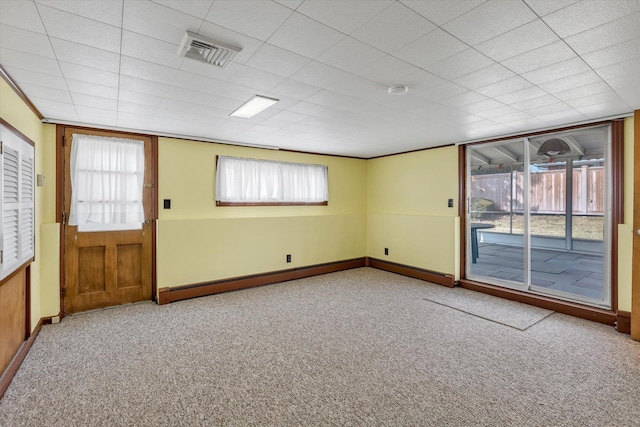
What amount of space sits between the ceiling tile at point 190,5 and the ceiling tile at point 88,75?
1091 millimetres

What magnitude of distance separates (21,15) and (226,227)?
11.0 ft

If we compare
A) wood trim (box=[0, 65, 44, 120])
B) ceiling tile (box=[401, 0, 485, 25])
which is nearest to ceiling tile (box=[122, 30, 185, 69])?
wood trim (box=[0, 65, 44, 120])

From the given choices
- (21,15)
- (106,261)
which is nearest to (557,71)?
(21,15)

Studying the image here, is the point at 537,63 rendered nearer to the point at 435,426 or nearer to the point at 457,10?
the point at 457,10

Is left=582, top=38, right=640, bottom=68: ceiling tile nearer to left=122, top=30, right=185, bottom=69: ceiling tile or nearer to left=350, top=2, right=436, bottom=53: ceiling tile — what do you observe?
left=350, top=2, right=436, bottom=53: ceiling tile

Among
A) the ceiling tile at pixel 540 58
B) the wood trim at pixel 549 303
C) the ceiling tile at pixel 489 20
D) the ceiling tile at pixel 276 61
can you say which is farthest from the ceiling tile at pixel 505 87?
the wood trim at pixel 549 303

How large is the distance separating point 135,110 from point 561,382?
4.34 meters

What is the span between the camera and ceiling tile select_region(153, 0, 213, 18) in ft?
4.88

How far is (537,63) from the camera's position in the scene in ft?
6.97

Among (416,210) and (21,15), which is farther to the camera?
(416,210)

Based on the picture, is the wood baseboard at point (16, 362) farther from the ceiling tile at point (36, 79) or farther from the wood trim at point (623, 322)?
the wood trim at point (623, 322)

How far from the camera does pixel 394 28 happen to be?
1710 millimetres

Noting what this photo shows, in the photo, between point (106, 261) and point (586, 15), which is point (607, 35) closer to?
point (586, 15)

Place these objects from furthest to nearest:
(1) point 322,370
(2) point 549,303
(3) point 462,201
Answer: (3) point 462,201
(2) point 549,303
(1) point 322,370
